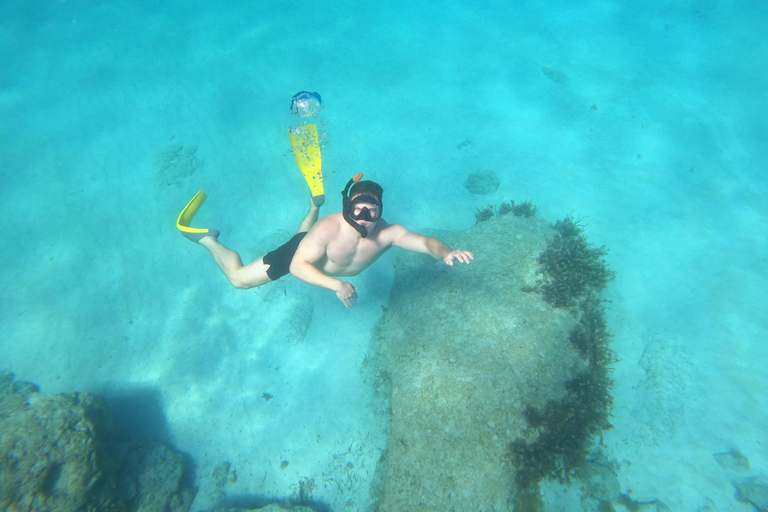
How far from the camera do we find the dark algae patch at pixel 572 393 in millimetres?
4523

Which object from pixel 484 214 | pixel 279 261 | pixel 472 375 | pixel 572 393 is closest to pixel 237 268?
pixel 279 261

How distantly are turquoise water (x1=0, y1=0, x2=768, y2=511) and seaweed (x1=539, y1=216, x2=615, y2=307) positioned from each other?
125cm

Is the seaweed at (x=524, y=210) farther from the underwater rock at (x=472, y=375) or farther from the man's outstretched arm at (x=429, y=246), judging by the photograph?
the man's outstretched arm at (x=429, y=246)

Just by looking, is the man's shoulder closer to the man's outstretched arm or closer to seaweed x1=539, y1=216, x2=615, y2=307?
the man's outstretched arm

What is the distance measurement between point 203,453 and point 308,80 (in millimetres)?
12542

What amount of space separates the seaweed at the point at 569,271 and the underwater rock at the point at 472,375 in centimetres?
17

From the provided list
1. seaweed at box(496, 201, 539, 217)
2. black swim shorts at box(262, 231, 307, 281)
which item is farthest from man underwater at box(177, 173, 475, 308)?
seaweed at box(496, 201, 539, 217)

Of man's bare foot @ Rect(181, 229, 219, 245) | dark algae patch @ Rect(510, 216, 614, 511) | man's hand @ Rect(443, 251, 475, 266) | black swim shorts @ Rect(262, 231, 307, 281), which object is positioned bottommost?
dark algae patch @ Rect(510, 216, 614, 511)

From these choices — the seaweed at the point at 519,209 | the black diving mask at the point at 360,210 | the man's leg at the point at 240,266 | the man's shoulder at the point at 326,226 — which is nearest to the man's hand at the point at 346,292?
the black diving mask at the point at 360,210

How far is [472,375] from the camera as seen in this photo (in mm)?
4918

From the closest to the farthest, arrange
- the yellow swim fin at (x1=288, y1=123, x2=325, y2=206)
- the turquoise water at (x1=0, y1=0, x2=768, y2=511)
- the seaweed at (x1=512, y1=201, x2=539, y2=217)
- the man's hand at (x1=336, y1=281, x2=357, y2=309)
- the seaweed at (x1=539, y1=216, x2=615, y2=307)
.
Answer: the man's hand at (x1=336, y1=281, x2=357, y2=309) → the seaweed at (x1=539, y1=216, x2=615, y2=307) → the turquoise water at (x1=0, y1=0, x2=768, y2=511) → the yellow swim fin at (x1=288, y1=123, x2=325, y2=206) → the seaweed at (x1=512, y1=201, x2=539, y2=217)

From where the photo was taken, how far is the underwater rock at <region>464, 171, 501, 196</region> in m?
8.85

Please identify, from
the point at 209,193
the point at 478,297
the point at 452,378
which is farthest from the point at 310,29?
the point at 452,378

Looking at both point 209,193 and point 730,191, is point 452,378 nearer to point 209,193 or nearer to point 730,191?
point 209,193
